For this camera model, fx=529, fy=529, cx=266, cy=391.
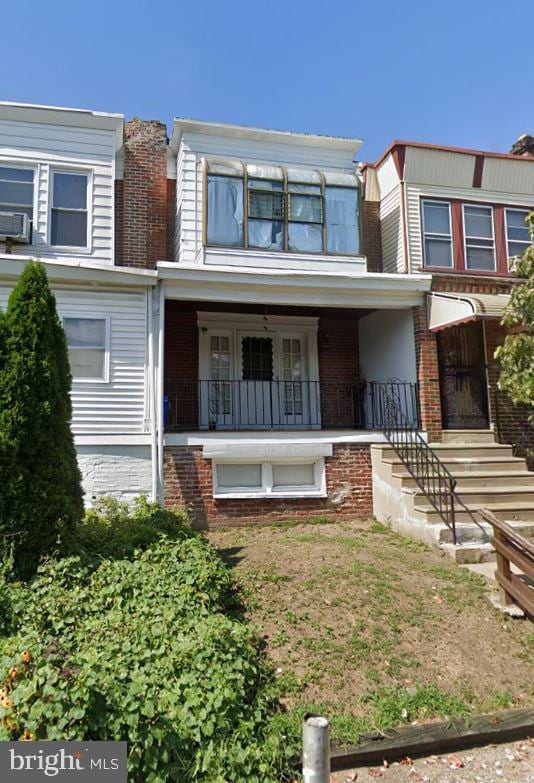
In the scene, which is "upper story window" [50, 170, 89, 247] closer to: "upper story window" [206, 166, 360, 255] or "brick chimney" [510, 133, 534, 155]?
"upper story window" [206, 166, 360, 255]

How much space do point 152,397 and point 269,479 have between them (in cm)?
245

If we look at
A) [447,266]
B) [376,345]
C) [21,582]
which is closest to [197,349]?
[376,345]

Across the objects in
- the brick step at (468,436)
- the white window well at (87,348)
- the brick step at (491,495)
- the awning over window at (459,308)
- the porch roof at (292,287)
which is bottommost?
the brick step at (491,495)

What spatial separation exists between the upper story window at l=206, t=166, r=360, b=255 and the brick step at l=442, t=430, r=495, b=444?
13.4 ft

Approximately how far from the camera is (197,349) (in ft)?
37.6

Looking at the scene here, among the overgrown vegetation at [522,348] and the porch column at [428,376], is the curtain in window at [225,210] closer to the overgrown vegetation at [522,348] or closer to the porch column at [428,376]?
the porch column at [428,376]

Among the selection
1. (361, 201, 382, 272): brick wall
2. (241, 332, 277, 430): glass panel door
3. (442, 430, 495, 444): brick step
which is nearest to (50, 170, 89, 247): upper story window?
(241, 332, 277, 430): glass panel door

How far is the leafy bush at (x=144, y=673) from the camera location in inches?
120

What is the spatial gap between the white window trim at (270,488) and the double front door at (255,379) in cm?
187

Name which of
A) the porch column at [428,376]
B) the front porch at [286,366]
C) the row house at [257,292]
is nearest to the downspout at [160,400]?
the row house at [257,292]

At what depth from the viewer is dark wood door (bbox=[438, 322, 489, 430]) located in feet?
35.5

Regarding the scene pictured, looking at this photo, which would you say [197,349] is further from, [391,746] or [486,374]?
[391,746]

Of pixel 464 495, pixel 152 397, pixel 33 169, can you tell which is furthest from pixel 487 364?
pixel 33 169

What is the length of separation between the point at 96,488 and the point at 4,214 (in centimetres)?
517
